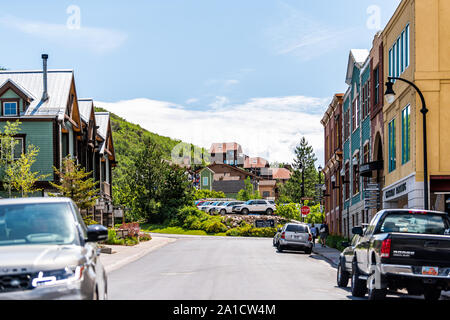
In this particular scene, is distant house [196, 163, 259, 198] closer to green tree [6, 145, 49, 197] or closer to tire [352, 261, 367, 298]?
green tree [6, 145, 49, 197]

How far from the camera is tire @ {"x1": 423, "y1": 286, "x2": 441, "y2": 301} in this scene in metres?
14.0

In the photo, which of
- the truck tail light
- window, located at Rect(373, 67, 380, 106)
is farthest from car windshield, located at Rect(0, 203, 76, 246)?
window, located at Rect(373, 67, 380, 106)

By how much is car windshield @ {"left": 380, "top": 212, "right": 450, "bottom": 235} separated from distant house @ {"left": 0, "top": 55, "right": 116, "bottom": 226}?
30382 millimetres

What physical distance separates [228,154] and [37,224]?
175 meters

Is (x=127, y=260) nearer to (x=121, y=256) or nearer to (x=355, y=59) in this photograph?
(x=121, y=256)

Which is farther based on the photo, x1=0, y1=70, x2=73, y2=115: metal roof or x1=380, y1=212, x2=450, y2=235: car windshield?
x1=0, y1=70, x2=73, y2=115: metal roof

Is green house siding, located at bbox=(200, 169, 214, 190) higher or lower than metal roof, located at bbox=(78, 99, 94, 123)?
lower

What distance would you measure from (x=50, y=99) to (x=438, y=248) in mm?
34661

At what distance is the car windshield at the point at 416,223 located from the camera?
1515 cm

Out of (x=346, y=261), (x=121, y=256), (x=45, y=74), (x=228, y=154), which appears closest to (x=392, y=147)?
(x=121, y=256)

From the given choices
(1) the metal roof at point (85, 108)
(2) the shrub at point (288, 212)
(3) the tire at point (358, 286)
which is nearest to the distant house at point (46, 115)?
(1) the metal roof at point (85, 108)
